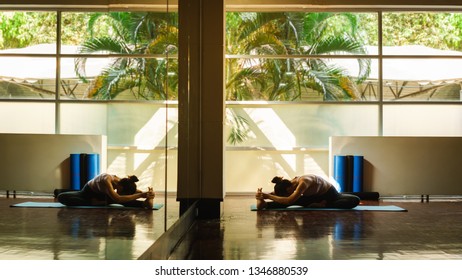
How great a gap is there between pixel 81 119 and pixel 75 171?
1248 mm

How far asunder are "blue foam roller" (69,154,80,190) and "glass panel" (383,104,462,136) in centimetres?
495

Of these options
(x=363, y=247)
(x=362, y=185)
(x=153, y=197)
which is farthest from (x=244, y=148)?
(x=153, y=197)

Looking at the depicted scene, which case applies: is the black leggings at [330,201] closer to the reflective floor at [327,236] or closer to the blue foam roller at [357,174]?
the reflective floor at [327,236]

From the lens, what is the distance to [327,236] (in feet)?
19.7

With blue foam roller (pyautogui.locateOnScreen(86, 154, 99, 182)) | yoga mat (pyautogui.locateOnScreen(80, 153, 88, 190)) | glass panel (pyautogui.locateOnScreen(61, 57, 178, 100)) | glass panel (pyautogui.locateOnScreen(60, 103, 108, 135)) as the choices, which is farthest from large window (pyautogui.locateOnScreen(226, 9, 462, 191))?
glass panel (pyautogui.locateOnScreen(61, 57, 178, 100))

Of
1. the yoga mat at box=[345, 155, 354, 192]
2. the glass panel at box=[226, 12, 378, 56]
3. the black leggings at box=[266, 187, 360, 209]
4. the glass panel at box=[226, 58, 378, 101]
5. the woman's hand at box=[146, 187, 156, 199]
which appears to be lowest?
the black leggings at box=[266, 187, 360, 209]

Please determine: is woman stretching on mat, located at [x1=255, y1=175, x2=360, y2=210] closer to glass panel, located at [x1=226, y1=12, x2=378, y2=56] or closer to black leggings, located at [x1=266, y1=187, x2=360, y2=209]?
black leggings, located at [x1=266, y1=187, x2=360, y2=209]

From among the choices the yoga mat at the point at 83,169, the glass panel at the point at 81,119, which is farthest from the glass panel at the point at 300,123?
the yoga mat at the point at 83,169

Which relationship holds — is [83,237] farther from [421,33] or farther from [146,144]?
[421,33]

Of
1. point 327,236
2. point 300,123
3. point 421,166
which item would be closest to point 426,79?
point 421,166

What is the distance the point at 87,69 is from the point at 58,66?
0.51 m

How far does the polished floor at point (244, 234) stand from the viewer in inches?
136

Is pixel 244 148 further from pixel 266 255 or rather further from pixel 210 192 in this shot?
pixel 266 255

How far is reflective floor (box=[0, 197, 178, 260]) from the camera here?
316cm
